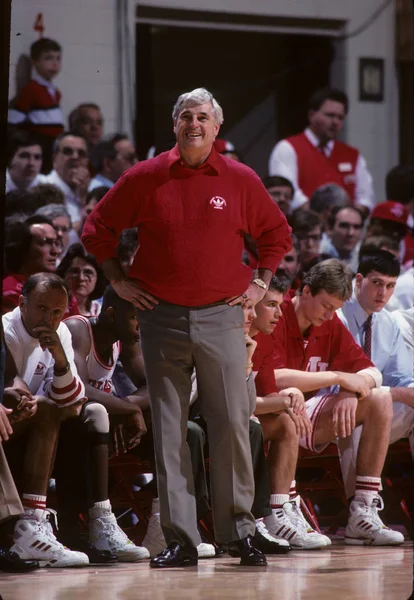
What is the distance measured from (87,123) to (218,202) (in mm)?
3808

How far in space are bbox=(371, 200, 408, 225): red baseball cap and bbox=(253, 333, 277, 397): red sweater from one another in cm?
268

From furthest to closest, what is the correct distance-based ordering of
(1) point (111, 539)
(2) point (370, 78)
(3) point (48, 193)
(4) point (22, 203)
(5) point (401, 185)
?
(2) point (370, 78)
(5) point (401, 185)
(3) point (48, 193)
(4) point (22, 203)
(1) point (111, 539)

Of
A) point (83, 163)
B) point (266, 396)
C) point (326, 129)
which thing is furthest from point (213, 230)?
point (326, 129)

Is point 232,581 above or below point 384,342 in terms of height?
below

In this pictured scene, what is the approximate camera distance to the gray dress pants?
386 cm

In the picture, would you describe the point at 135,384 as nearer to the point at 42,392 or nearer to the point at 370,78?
the point at 42,392

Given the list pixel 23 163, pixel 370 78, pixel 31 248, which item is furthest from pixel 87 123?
pixel 370 78

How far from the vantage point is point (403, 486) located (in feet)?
17.2

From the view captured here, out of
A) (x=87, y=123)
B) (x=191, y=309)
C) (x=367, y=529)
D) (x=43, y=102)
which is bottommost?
(x=367, y=529)

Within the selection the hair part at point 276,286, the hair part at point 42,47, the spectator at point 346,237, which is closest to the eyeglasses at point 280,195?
the spectator at point 346,237

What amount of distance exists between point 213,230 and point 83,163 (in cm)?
311

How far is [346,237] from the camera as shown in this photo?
6949 millimetres

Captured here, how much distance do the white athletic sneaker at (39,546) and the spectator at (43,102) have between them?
3399 millimetres

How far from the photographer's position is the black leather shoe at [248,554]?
3.90 m
